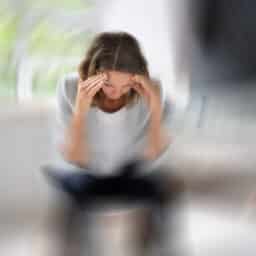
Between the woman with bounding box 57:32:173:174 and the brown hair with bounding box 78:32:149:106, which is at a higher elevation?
the brown hair with bounding box 78:32:149:106

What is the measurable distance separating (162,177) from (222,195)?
89mm

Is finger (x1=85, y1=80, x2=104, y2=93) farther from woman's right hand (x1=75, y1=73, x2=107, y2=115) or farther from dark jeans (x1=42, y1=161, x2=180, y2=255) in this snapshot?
dark jeans (x1=42, y1=161, x2=180, y2=255)

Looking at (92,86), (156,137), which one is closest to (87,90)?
(92,86)

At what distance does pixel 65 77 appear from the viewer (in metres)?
0.55

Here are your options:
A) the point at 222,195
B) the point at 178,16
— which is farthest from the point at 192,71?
the point at 222,195

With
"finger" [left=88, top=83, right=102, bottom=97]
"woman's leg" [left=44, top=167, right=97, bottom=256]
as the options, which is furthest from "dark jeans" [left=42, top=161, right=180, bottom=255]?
"finger" [left=88, top=83, right=102, bottom=97]

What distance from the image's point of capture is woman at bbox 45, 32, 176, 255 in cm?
55

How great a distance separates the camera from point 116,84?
0.56 meters

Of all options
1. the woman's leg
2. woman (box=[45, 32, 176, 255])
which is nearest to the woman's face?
woman (box=[45, 32, 176, 255])

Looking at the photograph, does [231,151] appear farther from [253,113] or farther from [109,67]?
[109,67]

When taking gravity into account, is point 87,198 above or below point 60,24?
below

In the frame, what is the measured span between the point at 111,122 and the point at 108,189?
0.30ft

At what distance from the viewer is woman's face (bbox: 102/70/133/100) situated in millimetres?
559

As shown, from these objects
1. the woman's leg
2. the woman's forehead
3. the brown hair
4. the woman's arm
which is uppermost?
the brown hair
